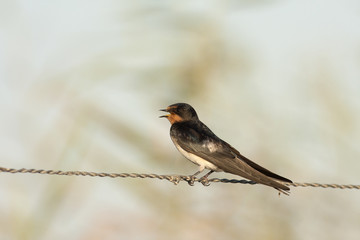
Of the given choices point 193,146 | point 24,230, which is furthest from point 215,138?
point 24,230

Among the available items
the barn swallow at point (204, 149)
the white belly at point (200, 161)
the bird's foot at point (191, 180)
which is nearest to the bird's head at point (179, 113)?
the barn swallow at point (204, 149)

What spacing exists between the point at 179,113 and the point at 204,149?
542mm

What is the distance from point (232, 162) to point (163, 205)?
626mm

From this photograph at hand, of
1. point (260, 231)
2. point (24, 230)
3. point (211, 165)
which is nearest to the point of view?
point (24, 230)

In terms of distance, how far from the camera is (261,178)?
11.6 ft

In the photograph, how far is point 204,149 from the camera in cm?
423

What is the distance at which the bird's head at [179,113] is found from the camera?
15.4ft

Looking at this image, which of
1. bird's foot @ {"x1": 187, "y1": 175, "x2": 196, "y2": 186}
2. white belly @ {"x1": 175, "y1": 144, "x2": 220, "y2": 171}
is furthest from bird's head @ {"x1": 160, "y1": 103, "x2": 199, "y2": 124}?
bird's foot @ {"x1": 187, "y1": 175, "x2": 196, "y2": 186}

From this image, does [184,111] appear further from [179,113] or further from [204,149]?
[204,149]

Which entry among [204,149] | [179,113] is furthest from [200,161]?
[179,113]

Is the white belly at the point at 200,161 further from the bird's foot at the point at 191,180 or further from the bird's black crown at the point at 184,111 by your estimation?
the bird's black crown at the point at 184,111

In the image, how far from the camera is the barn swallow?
3.78 m

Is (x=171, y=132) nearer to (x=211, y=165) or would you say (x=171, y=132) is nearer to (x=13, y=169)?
(x=211, y=165)

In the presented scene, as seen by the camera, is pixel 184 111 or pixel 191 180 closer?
pixel 191 180
